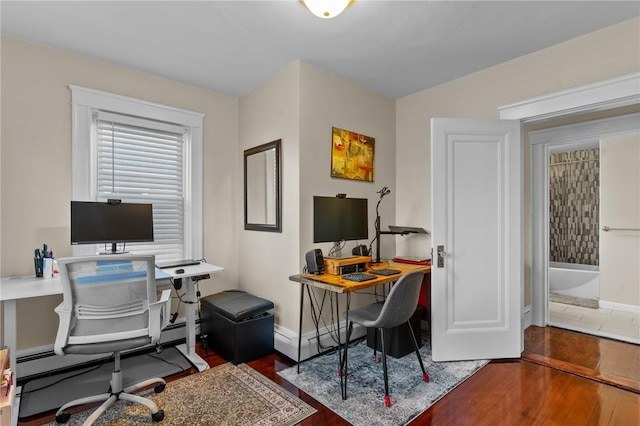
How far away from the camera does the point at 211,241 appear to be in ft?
11.7

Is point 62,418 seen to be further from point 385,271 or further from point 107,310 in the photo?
point 385,271

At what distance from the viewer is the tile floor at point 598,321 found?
11.1ft

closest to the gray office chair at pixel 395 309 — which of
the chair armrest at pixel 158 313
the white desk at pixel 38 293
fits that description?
the chair armrest at pixel 158 313

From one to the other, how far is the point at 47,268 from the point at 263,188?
1.86 meters

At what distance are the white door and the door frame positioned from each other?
0.17 metres

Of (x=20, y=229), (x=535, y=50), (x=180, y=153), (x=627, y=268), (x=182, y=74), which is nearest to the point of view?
(x=20, y=229)

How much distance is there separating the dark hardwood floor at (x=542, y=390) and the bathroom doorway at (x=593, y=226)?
817mm

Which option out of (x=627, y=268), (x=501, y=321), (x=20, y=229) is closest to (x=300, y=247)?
(x=501, y=321)

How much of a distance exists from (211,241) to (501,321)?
294cm

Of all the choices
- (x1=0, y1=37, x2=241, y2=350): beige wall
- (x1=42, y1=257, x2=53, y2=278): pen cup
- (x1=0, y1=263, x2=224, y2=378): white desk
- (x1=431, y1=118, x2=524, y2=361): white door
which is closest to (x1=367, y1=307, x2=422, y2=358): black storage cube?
(x1=431, y1=118, x2=524, y2=361): white door

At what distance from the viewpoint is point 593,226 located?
5496 mm

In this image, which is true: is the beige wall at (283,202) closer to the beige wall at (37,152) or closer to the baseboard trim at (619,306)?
the beige wall at (37,152)

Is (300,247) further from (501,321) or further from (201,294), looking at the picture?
(501,321)

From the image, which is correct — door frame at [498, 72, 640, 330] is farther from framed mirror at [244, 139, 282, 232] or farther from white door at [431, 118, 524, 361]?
framed mirror at [244, 139, 282, 232]
